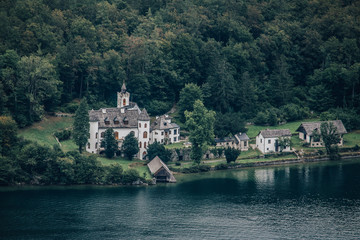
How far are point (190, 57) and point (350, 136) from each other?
1622 inches

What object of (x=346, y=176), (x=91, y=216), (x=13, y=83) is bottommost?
(x=91, y=216)

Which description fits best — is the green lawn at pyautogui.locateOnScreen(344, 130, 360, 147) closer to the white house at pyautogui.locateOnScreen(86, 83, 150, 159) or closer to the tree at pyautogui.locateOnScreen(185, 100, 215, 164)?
the tree at pyautogui.locateOnScreen(185, 100, 215, 164)

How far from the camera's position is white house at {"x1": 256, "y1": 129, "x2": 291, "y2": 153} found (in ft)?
393

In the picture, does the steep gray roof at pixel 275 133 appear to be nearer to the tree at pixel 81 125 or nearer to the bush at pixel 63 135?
the tree at pixel 81 125

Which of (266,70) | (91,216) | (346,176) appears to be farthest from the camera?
(266,70)

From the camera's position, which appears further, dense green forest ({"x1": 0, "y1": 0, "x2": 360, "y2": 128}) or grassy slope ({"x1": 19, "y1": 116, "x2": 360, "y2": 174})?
dense green forest ({"x1": 0, "y1": 0, "x2": 360, "y2": 128})

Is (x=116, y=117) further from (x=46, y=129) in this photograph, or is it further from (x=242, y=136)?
A: (x=242, y=136)

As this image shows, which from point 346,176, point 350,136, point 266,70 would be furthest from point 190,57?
point 346,176

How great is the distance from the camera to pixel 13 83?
114500 millimetres

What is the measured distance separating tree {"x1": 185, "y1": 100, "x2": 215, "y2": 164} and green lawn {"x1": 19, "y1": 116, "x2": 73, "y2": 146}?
26.0 m

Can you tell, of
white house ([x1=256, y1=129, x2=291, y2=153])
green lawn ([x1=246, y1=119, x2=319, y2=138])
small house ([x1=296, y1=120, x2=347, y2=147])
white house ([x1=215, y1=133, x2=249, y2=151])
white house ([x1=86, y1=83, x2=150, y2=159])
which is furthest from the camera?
green lawn ([x1=246, y1=119, x2=319, y2=138])

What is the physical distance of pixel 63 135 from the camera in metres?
114

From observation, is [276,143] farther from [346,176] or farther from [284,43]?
[284,43]

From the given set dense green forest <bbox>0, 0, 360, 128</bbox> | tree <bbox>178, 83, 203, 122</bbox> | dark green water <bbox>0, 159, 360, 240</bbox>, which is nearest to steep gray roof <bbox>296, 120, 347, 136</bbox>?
dense green forest <bbox>0, 0, 360, 128</bbox>
